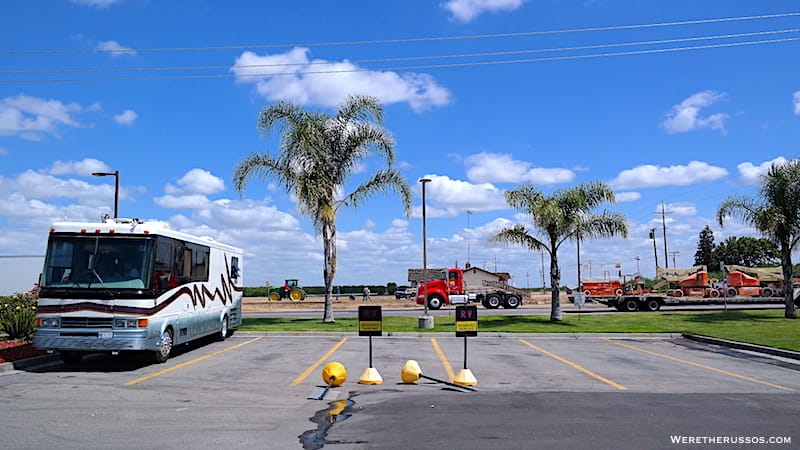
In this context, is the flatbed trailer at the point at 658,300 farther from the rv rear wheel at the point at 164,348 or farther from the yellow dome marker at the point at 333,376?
the yellow dome marker at the point at 333,376

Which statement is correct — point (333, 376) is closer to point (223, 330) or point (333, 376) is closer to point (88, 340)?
point (88, 340)

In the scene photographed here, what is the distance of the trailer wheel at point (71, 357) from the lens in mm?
14070

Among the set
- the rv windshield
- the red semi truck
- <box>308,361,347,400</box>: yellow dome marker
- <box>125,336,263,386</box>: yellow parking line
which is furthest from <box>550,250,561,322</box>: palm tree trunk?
the rv windshield

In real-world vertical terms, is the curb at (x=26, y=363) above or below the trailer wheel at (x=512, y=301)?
below

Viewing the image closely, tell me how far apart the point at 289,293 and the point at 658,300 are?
3452cm

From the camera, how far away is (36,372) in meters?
13.0

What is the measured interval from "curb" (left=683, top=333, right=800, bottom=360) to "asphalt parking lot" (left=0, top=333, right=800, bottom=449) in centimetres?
64

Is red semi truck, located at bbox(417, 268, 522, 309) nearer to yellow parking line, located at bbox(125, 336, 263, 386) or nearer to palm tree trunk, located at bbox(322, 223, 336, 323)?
→ palm tree trunk, located at bbox(322, 223, 336, 323)

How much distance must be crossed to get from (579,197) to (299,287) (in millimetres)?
40931

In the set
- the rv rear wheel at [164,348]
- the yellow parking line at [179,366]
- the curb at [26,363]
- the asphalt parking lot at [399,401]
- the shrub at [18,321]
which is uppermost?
the shrub at [18,321]

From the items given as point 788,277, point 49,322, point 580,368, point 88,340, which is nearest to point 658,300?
point 788,277

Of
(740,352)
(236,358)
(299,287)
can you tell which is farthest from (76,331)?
(299,287)

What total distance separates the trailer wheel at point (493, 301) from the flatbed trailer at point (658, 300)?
573cm

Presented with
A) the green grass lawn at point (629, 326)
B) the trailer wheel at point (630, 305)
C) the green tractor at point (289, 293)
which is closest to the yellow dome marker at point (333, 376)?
the green grass lawn at point (629, 326)
